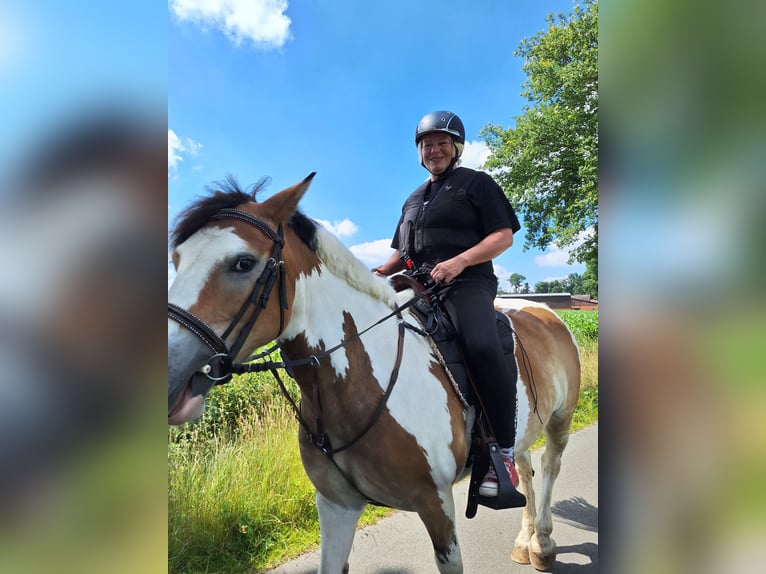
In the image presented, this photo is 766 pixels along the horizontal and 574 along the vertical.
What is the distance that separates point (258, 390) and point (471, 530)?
3.90 meters

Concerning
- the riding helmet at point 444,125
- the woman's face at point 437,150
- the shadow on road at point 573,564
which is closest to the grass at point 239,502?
the shadow on road at point 573,564

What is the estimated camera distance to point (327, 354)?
2.04m

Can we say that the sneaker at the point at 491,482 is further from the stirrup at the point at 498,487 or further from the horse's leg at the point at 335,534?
the horse's leg at the point at 335,534

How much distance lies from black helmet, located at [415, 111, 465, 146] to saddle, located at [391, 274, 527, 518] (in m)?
1.05

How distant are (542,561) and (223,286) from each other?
3550mm

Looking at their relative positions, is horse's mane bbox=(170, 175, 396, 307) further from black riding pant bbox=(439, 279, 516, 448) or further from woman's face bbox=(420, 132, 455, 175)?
woman's face bbox=(420, 132, 455, 175)

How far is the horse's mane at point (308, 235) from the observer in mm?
1715
